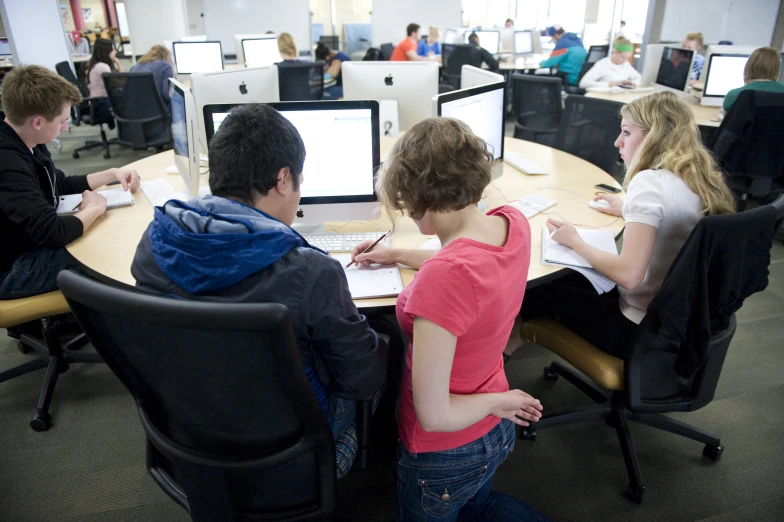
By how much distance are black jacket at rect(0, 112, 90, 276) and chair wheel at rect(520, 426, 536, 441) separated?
1663 mm

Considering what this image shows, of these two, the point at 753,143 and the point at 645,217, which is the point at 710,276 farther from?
the point at 753,143

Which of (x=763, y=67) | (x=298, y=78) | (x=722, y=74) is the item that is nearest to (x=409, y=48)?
(x=298, y=78)

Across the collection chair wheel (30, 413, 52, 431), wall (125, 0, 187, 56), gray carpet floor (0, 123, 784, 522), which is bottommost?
gray carpet floor (0, 123, 784, 522)

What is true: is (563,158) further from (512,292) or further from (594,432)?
(512,292)

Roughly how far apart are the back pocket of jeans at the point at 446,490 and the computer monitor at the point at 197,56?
552cm

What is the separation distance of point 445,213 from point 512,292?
20cm

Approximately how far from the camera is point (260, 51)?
590cm

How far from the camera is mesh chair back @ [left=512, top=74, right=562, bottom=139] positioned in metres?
3.89

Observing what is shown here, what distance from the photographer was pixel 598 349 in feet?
5.49

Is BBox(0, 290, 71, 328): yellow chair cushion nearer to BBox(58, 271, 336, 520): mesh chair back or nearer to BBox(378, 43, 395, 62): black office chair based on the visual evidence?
BBox(58, 271, 336, 520): mesh chair back

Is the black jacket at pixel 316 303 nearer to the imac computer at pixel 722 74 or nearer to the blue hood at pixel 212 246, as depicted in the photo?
the blue hood at pixel 212 246

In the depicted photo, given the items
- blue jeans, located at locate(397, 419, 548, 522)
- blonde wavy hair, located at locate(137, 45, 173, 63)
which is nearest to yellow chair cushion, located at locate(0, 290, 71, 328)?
blue jeans, located at locate(397, 419, 548, 522)

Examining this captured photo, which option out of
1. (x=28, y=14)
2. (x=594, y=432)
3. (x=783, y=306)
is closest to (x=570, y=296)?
(x=594, y=432)

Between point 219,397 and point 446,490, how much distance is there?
528mm
